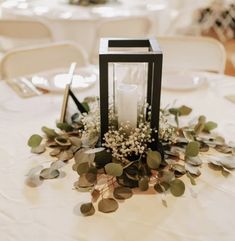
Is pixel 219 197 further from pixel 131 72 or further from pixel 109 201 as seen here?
pixel 131 72

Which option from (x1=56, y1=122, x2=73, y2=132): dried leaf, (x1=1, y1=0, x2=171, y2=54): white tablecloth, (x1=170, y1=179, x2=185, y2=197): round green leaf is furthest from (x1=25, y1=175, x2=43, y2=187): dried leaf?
(x1=1, y1=0, x2=171, y2=54): white tablecloth

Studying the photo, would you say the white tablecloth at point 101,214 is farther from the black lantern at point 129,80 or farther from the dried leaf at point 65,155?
the black lantern at point 129,80

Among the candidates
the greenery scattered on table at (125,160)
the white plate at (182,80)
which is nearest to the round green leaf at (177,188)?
the greenery scattered on table at (125,160)

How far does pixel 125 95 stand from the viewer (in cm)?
85

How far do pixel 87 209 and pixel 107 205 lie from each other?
1.7 inches

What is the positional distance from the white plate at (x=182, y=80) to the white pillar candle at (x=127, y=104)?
53 centimetres

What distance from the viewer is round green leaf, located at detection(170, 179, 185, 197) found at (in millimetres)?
789

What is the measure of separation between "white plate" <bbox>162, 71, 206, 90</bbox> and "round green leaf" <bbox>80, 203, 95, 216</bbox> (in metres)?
0.72

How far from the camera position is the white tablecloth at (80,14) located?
2295 mm

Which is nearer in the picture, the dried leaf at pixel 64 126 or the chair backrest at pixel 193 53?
the dried leaf at pixel 64 126

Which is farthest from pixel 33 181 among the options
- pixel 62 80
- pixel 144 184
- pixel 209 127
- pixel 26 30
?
pixel 26 30

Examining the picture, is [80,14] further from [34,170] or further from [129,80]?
[34,170]

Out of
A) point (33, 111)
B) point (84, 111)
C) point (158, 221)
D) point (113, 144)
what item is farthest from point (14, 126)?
point (158, 221)

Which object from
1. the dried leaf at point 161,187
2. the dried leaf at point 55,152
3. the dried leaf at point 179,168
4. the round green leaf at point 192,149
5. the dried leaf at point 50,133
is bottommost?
the dried leaf at point 161,187
